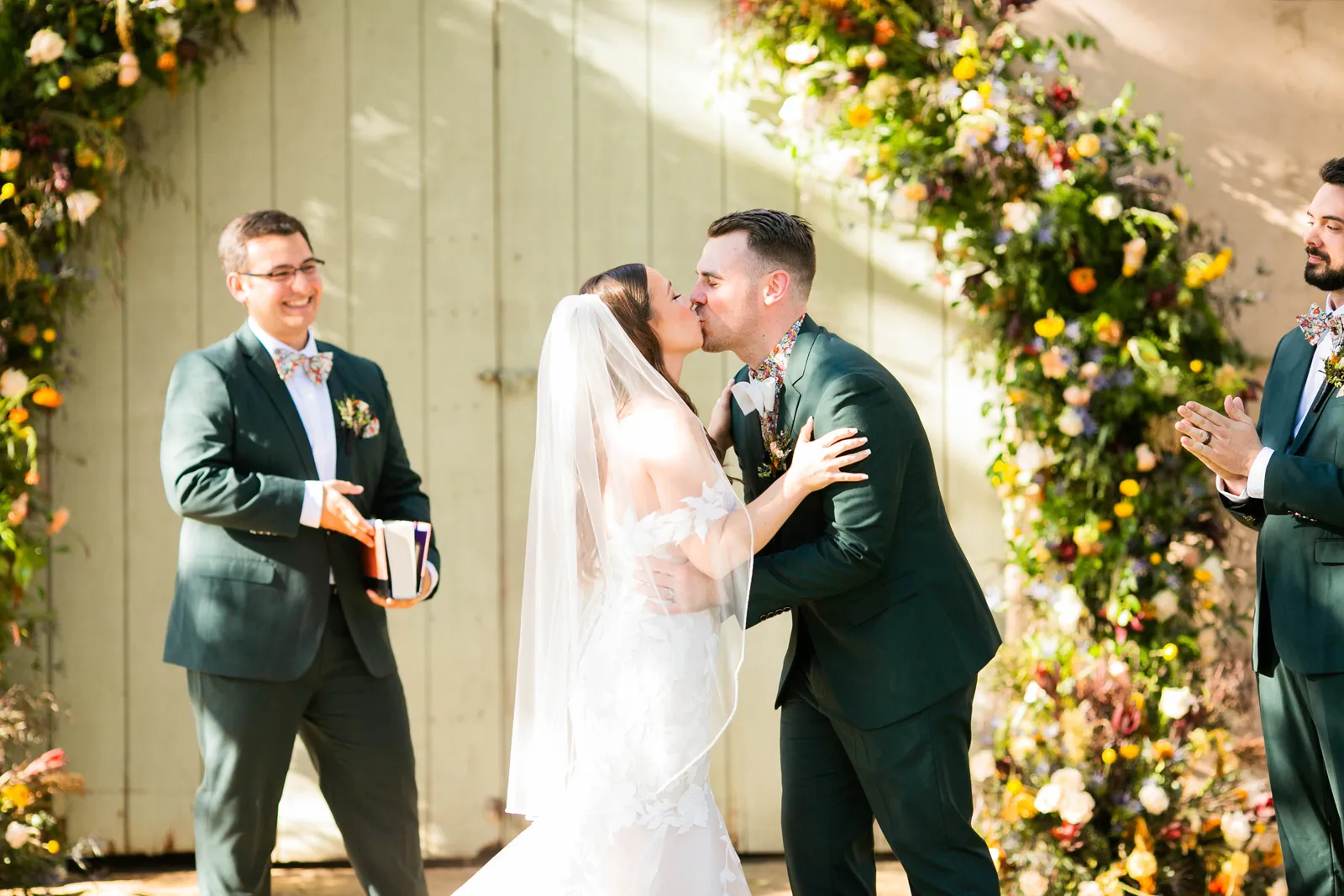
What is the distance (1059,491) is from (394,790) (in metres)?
2.16

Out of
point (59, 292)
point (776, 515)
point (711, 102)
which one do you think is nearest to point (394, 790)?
point (776, 515)

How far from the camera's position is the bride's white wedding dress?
106 inches

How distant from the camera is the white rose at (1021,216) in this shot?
Answer: 4.00m

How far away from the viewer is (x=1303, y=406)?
311 centimetres

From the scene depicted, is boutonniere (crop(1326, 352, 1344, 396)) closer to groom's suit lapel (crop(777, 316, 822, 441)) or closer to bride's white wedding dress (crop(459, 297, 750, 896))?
groom's suit lapel (crop(777, 316, 822, 441))

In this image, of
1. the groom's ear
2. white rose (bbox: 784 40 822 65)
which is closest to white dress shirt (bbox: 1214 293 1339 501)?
the groom's ear

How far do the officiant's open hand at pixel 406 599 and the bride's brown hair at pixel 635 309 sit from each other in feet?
2.94

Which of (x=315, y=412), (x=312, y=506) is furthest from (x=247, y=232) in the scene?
(x=312, y=506)

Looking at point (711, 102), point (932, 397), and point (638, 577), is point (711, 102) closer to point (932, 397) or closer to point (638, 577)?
point (932, 397)

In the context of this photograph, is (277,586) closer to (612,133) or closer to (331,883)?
(331,883)

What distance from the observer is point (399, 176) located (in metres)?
4.43

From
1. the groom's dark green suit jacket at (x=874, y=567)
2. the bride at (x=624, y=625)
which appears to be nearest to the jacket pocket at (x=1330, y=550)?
the groom's dark green suit jacket at (x=874, y=567)

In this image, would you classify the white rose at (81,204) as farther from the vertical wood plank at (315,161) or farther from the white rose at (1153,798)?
the white rose at (1153,798)

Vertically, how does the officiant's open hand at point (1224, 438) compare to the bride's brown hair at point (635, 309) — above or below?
below
